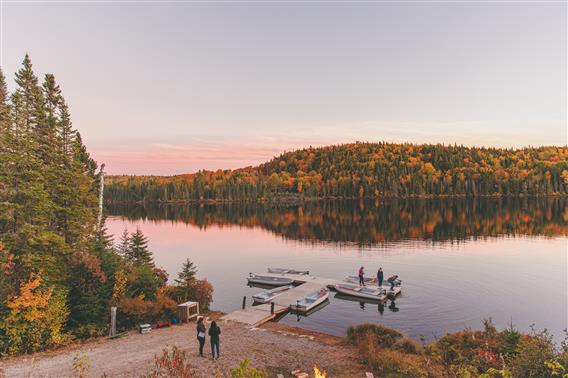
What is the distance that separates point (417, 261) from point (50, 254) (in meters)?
43.2

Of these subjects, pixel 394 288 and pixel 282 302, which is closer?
pixel 282 302

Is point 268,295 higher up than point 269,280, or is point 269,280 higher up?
point 268,295

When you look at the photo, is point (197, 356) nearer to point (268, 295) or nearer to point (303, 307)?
point (303, 307)

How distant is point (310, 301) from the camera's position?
35.2 meters

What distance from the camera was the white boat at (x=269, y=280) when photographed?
145 ft

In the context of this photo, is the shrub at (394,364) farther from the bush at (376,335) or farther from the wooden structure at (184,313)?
the wooden structure at (184,313)

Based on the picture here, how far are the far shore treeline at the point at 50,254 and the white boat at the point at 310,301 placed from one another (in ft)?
25.5

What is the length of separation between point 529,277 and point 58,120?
161 ft

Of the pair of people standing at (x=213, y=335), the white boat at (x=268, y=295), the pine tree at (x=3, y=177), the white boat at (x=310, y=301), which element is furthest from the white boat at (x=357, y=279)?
the pine tree at (x=3, y=177)

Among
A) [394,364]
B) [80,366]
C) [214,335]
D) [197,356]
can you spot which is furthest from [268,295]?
[80,366]

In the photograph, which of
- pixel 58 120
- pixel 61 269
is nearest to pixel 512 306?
pixel 61 269

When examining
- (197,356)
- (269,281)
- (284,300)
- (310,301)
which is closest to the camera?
(197,356)

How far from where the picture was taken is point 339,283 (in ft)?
139

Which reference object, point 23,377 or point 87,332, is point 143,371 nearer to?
point 23,377
